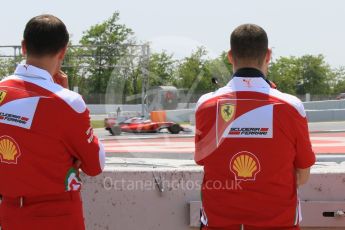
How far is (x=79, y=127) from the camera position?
2.42 metres

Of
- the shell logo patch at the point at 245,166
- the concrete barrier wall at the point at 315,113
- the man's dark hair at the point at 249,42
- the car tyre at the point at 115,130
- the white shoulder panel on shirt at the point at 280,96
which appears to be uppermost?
the man's dark hair at the point at 249,42

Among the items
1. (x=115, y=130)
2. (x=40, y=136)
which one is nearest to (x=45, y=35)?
(x=40, y=136)

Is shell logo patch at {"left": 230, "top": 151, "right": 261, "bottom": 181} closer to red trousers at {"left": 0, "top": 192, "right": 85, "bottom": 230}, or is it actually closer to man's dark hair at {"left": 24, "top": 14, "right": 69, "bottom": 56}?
red trousers at {"left": 0, "top": 192, "right": 85, "bottom": 230}

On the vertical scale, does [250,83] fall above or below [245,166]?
above

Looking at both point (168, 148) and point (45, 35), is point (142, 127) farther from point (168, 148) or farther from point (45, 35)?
point (45, 35)

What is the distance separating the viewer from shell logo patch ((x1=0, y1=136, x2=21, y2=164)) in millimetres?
2428

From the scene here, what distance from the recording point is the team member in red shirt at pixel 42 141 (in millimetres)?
2404

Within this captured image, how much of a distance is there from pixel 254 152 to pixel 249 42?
18.7 inches

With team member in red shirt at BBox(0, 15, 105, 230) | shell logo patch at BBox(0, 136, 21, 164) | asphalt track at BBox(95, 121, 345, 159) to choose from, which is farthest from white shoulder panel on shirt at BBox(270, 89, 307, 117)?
asphalt track at BBox(95, 121, 345, 159)

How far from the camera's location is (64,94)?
2445mm

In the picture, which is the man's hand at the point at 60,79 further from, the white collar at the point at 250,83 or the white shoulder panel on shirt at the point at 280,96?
the white collar at the point at 250,83

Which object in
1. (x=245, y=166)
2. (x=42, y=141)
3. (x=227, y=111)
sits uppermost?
(x=227, y=111)

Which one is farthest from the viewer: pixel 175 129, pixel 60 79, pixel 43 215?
pixel 175 129

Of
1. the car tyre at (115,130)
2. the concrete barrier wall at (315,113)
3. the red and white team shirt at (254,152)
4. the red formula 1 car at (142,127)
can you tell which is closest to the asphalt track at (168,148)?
the red and white team shirt at (254,152)
